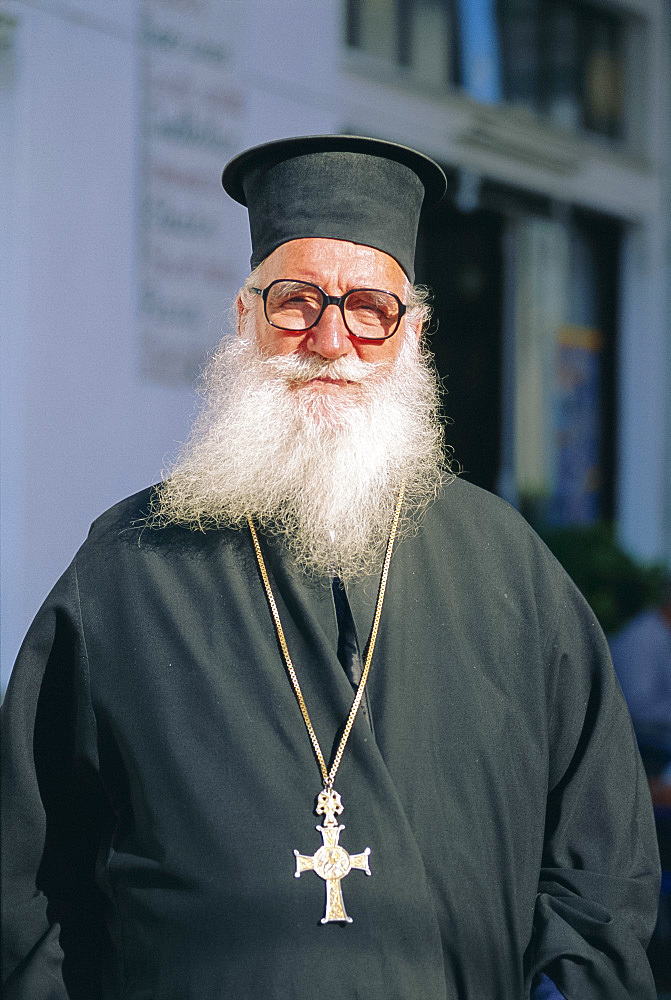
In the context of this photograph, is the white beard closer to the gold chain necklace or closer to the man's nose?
the man's nose

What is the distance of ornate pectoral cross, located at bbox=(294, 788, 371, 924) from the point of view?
194 centimetres

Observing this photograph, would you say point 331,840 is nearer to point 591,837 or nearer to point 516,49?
point 591,837

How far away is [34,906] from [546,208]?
24.4 feet

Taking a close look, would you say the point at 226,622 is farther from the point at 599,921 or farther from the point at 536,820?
the point at 599,921

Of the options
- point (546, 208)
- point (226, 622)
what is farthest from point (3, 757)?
point (546, 208)

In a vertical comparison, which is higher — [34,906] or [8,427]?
[8,427]

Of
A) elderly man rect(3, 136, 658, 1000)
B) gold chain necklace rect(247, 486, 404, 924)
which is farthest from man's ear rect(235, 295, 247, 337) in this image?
gold chain necklace rect(247, 486, 404, 924)

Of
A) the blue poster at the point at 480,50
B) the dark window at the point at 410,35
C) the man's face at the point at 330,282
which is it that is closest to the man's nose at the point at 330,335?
the man's face at the point at 330,282

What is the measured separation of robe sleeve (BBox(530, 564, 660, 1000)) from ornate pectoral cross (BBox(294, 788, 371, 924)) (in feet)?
1.34

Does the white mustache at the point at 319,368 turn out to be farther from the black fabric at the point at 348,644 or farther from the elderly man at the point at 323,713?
the black fabric at the point at 348,644

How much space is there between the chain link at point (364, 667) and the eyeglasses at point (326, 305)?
0.36 metres

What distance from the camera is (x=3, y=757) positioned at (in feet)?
6.93

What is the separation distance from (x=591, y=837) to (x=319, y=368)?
103cm

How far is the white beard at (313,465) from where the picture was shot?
7.63 ft
